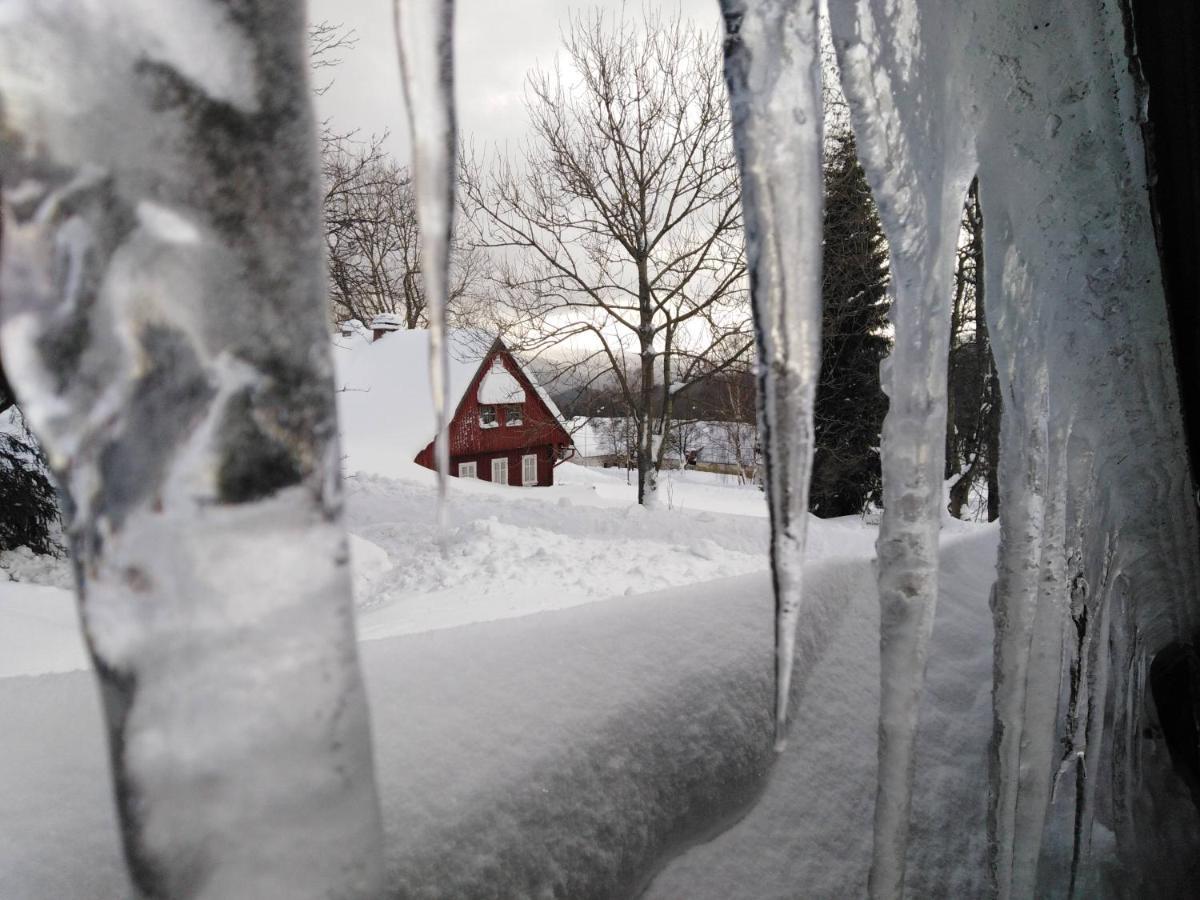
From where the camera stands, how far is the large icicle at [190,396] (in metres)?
0.34

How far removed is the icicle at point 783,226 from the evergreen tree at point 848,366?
26.2 ft

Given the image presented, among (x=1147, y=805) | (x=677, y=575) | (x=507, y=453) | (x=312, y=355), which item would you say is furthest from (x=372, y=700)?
(x=507, y=453)

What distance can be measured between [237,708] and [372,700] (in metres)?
0.53

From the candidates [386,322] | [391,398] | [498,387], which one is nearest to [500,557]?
[391,398]

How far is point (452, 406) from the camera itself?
1295cm

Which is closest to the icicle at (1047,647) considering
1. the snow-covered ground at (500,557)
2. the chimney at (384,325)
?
the snow-covered ground at (500,557)

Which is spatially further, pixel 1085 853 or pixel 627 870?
pixel 1085 853

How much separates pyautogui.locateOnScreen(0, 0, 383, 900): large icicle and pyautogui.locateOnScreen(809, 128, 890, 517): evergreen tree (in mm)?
8389

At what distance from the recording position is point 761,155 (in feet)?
1.95

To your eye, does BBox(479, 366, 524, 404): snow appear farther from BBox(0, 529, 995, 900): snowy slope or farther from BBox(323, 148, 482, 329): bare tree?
BBox(0, 529, 995, 900): snowy slope

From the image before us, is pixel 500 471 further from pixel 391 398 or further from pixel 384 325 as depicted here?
pixel 384 325

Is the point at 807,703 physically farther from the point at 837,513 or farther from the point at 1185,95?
the point at 837,513

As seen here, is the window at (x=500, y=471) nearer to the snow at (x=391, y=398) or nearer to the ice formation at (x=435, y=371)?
the snow at (x=391, y=398)

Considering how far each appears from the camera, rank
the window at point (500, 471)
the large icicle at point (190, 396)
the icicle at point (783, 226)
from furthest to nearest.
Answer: the window at point (500, 471) → the icicle at point (783, 226) → the large icicle at point (190, 396)
